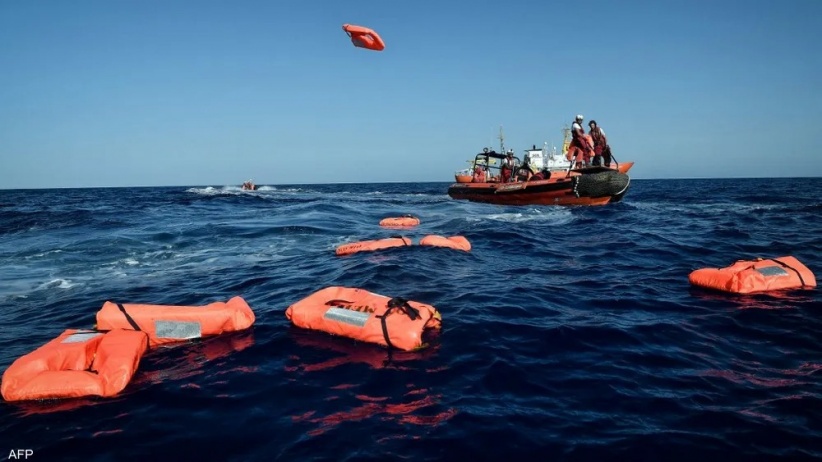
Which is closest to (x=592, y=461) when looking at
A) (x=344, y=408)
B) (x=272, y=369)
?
(x=344, y=408)

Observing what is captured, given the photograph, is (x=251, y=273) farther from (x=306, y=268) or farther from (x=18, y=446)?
(x=18, y=446)

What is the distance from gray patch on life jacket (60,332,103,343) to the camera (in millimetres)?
5277

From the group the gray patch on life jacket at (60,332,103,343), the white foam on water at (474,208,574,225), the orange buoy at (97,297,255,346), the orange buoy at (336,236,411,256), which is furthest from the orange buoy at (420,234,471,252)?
the gray patch on life jacket at (60,332,103,343)

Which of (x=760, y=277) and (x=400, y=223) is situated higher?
(x=400, y=223)

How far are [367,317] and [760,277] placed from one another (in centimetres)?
698

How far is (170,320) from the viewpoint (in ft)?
20.4

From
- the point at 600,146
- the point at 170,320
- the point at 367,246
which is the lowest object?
the point at 170,320

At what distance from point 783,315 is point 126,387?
30.2 ft

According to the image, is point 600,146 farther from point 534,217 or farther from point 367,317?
point 367,317

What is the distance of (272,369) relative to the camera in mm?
5461

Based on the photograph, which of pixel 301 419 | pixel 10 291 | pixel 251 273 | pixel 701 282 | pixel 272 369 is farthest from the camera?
pixel 251 273

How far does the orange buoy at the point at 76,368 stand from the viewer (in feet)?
15.3

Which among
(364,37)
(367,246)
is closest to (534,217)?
(367,246)

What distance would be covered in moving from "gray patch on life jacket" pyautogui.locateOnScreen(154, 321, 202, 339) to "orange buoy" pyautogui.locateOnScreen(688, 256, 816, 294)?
8.83 metres
